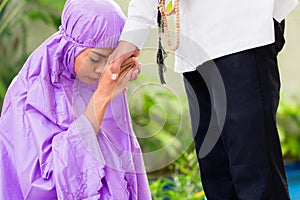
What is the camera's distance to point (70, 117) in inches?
75.0

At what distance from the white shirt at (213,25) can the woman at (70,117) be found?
20 centimetres

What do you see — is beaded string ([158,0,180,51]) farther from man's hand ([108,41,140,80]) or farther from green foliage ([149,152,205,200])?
green foliage ([149,152,205,200])

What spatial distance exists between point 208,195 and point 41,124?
Answer: 1.76ft

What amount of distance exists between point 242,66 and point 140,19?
29cm

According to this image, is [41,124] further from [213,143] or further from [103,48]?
[213,143]

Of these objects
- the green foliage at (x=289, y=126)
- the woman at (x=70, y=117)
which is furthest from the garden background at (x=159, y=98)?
the woman at (x=70, y=117)

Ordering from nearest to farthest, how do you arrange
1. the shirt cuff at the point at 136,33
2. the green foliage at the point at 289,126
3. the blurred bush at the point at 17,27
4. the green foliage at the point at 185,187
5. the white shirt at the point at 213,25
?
the white shirt at the point at 213,25
the shirt cuff at the point at 136,33
the green foliage at the point at 185,187
the blurred bush at the point at 17,27
the green foliage at the point at 289,126

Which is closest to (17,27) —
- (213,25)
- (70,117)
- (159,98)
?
(159,98)

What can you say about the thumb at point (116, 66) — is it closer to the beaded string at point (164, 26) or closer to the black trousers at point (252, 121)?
the beaded string at point (164, 26)

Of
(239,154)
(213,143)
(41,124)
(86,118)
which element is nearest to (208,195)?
(213,143)

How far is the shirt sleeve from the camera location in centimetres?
157

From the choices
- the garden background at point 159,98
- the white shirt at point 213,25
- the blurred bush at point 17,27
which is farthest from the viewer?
the blurred bush at point 17,27

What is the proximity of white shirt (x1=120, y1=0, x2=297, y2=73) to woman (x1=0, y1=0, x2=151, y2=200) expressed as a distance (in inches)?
7.8

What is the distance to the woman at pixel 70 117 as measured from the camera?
1809mm
